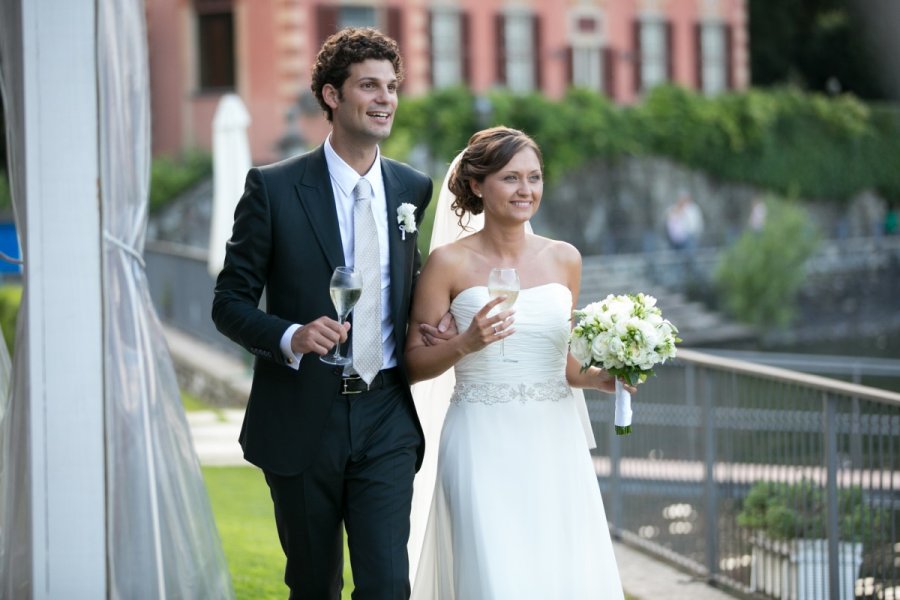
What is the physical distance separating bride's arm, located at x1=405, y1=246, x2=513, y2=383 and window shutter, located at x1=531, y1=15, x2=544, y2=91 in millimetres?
30746

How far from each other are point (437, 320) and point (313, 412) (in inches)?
24.0

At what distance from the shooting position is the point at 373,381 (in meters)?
4.37

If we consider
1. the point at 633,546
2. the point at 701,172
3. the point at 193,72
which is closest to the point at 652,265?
the point at 701,172

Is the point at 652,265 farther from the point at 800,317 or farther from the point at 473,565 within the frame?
the point at 473,565

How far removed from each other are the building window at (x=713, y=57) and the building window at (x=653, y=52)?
5.26 feet

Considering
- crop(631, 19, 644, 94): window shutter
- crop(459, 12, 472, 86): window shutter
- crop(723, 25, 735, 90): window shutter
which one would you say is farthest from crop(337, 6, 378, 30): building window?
crop(723, 25, 735, 90): window shutter

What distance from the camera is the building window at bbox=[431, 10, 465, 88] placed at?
33031mm

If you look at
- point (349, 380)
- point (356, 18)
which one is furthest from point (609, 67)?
point (349, 380)

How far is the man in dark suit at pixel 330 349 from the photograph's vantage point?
14.1ft

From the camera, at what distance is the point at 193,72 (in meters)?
31.0

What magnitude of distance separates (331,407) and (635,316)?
1.13 metres

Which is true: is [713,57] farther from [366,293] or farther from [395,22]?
[366,293]

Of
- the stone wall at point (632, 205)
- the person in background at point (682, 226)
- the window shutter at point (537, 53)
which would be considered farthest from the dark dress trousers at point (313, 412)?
the window shutter at point (537, 53)

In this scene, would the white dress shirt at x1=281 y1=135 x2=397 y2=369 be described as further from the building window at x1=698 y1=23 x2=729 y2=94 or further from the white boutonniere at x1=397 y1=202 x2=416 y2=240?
the building window at x1=698 y1=23 x2=729 y2=94
